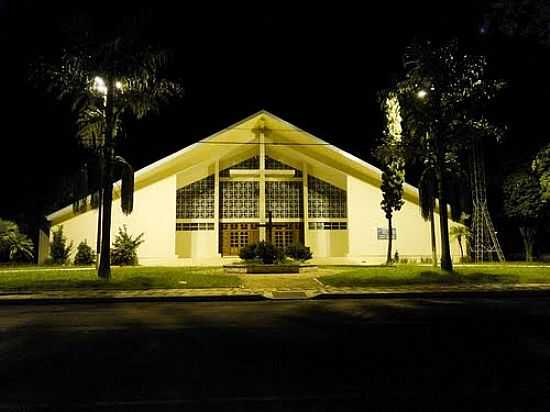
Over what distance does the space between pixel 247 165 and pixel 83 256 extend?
32.8 feet

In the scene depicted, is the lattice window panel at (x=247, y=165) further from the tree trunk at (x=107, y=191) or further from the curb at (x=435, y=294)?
the curb at (x=435, y=294)

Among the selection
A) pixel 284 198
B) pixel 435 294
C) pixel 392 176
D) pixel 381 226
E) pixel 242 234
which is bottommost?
pixel 435 294

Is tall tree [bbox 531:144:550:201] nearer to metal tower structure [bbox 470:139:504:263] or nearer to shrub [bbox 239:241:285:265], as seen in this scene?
metal tower structure [bbox 470:139:504:263]

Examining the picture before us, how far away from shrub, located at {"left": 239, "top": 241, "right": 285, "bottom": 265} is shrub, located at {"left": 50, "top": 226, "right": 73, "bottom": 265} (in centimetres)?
908

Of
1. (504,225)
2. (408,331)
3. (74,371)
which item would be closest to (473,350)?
(408,331)

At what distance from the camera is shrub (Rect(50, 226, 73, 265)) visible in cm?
2236

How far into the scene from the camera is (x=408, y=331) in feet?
23.7

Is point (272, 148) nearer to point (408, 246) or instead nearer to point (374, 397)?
point (408, 246)

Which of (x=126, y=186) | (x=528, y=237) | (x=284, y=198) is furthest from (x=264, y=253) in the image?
(x=528, y=237)

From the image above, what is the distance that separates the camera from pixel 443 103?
1662 centimetres

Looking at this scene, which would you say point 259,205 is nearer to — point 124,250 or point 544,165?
point 124,250

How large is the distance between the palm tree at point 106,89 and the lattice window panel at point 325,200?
1234 cm

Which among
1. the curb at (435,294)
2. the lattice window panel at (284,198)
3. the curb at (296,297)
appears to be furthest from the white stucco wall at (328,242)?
the curb at (435,294)

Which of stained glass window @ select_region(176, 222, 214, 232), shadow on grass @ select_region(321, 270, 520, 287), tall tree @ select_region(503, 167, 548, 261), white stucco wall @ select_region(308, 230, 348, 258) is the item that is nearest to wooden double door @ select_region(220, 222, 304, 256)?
white stucco wall @ select_region(308, 230, 348, 258)
